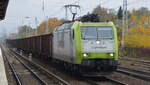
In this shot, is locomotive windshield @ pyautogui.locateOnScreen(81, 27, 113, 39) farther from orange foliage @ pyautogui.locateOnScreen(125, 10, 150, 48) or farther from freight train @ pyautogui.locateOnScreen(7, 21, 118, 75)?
orange foliage @ pyautogui.locateOnScreen(125, 10, 150, 48)

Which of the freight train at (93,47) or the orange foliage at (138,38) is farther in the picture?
the orange foliage at (138,38)

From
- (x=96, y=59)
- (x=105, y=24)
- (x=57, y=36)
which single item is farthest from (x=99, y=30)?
(x=57, y=36)

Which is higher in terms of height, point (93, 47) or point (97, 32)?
point (97, 32)

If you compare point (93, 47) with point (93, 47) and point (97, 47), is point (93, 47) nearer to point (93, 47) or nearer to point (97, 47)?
point (93, 47)

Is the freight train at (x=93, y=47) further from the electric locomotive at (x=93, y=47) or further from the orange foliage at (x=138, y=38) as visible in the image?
the orange foliage at (x=138, y=38)

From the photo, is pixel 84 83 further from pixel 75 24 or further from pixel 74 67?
pixel 75 24

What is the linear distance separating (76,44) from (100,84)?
2.42m

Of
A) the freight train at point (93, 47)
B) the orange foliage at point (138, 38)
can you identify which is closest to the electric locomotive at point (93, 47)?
the freight train at point (93, 47)

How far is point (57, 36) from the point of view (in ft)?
76.2

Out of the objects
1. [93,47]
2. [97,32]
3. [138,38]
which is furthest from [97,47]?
[138,38]

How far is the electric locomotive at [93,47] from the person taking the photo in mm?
17266

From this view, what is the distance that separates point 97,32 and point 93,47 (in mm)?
916

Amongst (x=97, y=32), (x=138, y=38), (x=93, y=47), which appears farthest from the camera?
(x=138, y=38)

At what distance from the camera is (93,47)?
17500 millimetres
